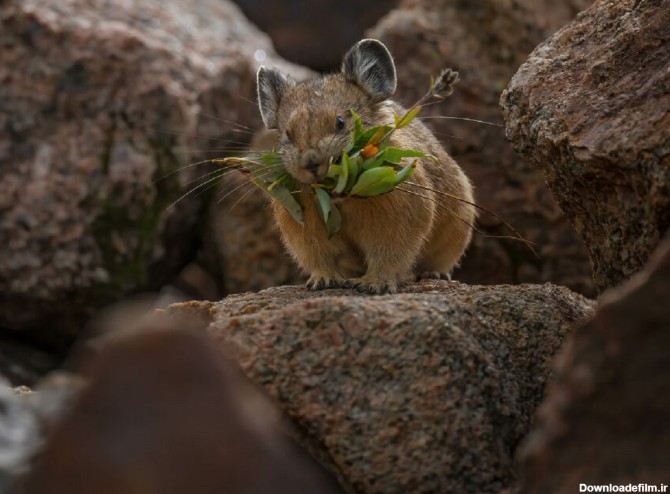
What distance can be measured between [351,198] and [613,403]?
155 inches

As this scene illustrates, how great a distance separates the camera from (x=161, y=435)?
4.05 metres

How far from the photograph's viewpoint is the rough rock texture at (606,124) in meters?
5.72

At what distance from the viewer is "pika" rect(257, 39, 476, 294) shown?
7.73 meters

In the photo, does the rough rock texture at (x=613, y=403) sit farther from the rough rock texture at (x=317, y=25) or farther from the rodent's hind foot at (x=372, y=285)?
the rough rock texture at (x=317, y=25)

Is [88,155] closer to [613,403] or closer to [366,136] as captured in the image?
[366,136]

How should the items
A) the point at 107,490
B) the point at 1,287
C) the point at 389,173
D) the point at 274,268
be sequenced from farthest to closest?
the point at 274,268 < the point at 1,287 < the point at 389,173 < the point at 107,490

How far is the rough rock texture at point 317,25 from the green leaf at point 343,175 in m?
9.78

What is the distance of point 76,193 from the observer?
10.4 metres

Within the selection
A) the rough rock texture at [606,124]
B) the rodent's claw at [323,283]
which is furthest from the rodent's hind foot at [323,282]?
the rough rock texture at [606,124]

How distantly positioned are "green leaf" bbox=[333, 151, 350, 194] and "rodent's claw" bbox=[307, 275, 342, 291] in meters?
1.06

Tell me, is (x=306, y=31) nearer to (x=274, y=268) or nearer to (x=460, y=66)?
(x=460, y=66)

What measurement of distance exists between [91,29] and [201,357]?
7.61 meters

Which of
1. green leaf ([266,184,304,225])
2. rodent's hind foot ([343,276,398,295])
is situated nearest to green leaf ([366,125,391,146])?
green leaf ([266,184,304,225])

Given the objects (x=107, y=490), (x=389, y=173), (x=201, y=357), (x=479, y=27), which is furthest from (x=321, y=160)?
(x=479, y=27)
